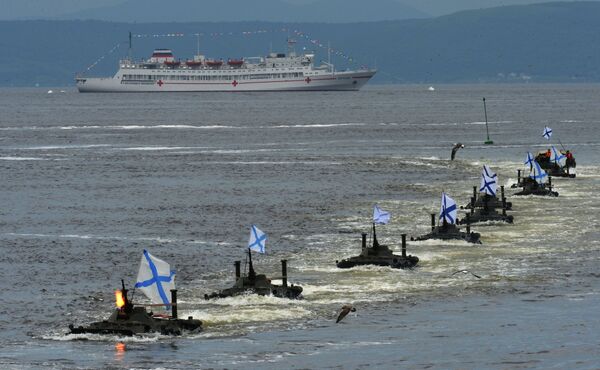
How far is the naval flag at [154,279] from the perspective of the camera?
48.4 meters

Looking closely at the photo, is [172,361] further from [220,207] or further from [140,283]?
[220,207]

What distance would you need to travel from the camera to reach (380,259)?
207ft

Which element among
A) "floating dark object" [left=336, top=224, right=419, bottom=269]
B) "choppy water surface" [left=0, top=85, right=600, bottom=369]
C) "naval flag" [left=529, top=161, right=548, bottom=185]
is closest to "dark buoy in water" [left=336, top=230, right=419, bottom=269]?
"floating dark object" [left=336, top=224, right=419, bottom=269]

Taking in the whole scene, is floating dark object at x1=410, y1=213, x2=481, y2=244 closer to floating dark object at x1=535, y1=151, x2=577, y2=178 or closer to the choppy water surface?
the choppy water surface

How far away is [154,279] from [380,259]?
654 inches

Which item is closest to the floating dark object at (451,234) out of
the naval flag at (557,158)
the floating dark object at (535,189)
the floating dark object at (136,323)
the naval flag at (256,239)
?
the naval flag at (256,239)

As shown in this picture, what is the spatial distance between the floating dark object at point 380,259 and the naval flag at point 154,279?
15.2 metres

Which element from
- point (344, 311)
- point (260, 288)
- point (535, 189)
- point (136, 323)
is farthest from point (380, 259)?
point (535, 189)

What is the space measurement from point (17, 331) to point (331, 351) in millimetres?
11846

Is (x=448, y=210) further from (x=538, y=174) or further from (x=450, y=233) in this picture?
(x=538, y=174)

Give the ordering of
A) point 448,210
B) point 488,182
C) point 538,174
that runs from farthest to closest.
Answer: point 538,174 → point 488,182 → point 448,210

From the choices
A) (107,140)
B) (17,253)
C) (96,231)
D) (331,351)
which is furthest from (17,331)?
(107,140)

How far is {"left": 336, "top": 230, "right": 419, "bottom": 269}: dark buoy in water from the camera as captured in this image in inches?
2475

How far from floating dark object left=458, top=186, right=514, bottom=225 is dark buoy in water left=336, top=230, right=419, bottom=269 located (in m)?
16.3
